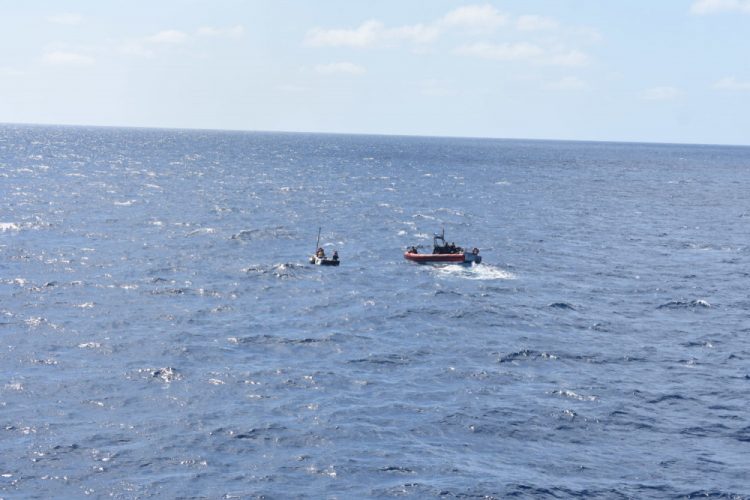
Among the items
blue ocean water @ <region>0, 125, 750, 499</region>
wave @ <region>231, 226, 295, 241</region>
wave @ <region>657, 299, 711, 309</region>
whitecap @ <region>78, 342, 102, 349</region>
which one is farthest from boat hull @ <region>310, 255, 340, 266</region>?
wave @ <region>657, 299, 711, 309</region>

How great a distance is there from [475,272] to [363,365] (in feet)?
107

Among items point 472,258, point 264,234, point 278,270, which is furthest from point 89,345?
point 264,234

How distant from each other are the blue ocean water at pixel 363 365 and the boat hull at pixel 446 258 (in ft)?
3.47

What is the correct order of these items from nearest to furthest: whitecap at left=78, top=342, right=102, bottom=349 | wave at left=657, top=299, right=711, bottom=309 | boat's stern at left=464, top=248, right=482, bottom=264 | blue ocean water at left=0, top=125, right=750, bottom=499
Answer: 1. blue ocean water at left=0, top=125, right=750, bottom=499
2. whitecap at left=78, top=342, right=102, bottom=349
3. wave at left=657, top=299, right=711, bottom=309
4. boat's stern at left=464, top=248, right=482, bottom=264

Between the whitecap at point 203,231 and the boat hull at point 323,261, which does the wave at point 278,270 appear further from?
the whitecap at point 203,231

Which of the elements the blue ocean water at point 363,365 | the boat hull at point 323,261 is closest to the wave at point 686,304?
the blue ocean water at point 363,365

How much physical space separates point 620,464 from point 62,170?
576 ft

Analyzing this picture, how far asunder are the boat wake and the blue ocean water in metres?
0.49

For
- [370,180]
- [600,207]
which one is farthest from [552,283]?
[370,180]

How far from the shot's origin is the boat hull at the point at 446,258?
82.1 m

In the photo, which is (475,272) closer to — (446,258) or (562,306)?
(446,258)

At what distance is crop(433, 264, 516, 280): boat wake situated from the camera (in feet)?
252

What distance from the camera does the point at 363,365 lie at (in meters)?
48.8

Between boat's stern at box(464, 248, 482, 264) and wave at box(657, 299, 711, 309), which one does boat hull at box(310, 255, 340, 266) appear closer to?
boat's stern at box(464, 248, 482, 264)
